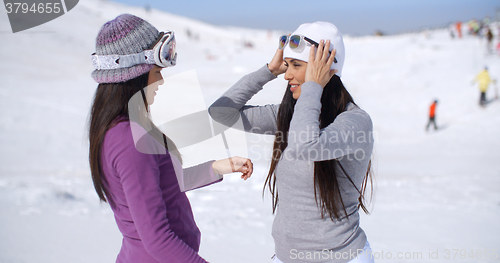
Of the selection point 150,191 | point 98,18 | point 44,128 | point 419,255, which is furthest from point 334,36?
point 98,18

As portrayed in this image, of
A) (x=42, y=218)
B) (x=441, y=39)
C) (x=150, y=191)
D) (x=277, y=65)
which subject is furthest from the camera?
(x=441, y=39)

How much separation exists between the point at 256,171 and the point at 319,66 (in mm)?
5955

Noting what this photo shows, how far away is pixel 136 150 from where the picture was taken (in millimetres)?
1429

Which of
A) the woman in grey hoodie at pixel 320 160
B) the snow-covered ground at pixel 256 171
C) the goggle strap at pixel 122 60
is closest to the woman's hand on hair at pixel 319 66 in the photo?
the woman in grey hoodie at pixel 320 160

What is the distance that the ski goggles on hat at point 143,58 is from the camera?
156cm

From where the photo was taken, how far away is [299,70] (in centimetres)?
208

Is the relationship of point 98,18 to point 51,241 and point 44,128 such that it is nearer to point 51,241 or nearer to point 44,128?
point 44,128

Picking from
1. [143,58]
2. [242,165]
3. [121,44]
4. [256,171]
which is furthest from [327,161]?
[256,171]

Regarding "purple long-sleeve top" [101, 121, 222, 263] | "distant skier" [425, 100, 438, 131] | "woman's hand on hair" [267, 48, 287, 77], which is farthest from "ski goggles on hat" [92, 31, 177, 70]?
"distant skier" [425, 100, 438, 131]

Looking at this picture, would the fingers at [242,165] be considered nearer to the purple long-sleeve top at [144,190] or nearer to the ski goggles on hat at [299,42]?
the purple long-sleeve top at [144,190]

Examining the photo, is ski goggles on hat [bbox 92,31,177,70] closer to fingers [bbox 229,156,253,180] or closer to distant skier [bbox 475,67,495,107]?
fingers [bbox 229,156,253,180]

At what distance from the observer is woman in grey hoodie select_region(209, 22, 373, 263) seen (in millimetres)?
A: 1719

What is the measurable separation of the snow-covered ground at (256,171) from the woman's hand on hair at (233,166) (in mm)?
472

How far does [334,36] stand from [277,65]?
50 centimetres
